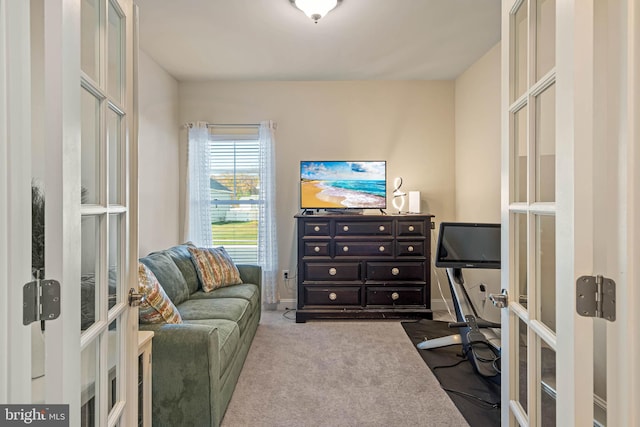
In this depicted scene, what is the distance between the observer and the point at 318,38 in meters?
2.97

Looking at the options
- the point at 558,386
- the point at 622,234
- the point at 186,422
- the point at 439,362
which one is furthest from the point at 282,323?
the point at 622,234

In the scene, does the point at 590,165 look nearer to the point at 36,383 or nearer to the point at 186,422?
the point at 36,383

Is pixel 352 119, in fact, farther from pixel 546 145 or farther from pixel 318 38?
pixel 546 145

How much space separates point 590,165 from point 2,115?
4.21ft

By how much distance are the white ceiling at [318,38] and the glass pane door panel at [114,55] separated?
61.0 inches

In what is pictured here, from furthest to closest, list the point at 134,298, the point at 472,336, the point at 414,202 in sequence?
the point at 414,202
the point at 472,336
the point at 134,298

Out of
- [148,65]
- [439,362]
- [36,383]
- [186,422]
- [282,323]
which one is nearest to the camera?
[36,383]

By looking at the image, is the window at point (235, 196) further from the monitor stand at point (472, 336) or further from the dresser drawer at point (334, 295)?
the monitor stand at point (472, 336)

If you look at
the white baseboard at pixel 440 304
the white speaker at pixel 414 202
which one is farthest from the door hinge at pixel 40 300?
the white baseboard at pixel 440 304

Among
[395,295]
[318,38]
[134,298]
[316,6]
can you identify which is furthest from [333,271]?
[134,298]

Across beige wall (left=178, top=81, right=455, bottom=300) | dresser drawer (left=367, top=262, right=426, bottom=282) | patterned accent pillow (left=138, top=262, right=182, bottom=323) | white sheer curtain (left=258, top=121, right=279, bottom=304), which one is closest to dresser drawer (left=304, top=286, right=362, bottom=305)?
dresser drawer (left=367, top=262, right=426, bottom=282)

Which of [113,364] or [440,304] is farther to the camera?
[440,304]

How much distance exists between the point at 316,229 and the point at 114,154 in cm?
253

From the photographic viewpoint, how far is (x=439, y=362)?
266 centimetres
